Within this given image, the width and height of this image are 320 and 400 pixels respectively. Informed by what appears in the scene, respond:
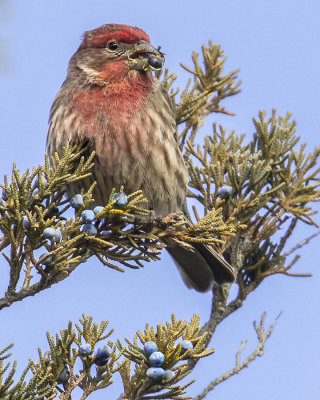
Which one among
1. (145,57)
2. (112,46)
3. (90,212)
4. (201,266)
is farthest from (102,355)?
(112,46)

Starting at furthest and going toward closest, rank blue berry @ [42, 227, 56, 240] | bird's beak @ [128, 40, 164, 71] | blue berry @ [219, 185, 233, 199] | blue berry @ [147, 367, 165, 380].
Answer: bird's beak @ [128, 40, 164, 71] → blue berry @ [219, 185, 233, 199] → blue berry @ [42, 227, 56, 240] → blue berry @ [147, 367, 165, 380]

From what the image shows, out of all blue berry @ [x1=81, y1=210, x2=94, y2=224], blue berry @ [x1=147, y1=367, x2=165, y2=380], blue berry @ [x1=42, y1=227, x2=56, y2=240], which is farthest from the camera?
blue berry @ [x1=81, y1=210, x2=94, y2=224]

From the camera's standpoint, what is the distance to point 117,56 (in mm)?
4777

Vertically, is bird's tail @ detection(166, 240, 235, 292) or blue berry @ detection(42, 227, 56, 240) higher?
bird's tail @ detection(166, 240, 235, 292)

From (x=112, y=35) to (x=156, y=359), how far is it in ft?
8.78

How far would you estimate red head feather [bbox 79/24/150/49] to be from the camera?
472 centimetres

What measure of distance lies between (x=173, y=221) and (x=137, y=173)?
82 cm

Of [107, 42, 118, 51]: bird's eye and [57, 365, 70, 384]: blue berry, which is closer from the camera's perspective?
[57, 365, 70, 384]: blue berry

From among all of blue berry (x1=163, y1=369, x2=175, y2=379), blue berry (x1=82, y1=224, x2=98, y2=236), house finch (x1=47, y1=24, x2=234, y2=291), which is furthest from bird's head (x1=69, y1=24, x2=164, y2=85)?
blue berry (x1=163, y1=369, x2=175, y2=379)

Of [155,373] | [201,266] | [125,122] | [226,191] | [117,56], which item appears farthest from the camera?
[201,266]

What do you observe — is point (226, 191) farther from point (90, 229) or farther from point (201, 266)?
point (90, 229)

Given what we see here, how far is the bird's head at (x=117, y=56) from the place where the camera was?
4.64 m

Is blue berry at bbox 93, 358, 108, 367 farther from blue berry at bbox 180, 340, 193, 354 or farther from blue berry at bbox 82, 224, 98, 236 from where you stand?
blue berry at bbox 82, 224, 98, 236

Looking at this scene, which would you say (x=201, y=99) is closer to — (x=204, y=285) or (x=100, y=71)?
(x=100, y=71)
